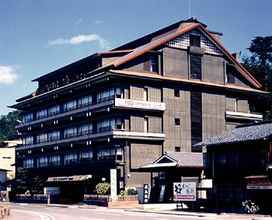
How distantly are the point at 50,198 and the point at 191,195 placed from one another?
3383cm

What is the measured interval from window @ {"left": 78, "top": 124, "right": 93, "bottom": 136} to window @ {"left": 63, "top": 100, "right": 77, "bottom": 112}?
12.6 ft

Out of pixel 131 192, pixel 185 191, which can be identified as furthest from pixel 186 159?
pixel 185 191

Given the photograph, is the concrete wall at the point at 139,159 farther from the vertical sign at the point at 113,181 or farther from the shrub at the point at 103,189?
the shrub at the point at 103,189

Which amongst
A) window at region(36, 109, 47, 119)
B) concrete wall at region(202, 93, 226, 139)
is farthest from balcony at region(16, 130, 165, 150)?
window at region(36, 109, 47, 119)

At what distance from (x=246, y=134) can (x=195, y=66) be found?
31528 millimetres

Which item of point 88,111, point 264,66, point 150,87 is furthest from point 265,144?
point 264,66

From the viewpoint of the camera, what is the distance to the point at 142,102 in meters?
73.0

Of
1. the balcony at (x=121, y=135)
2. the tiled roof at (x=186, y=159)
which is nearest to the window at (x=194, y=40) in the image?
the balcony at (x=121, y=135)

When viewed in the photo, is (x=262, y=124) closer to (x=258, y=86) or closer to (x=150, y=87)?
(x=150, y=87)

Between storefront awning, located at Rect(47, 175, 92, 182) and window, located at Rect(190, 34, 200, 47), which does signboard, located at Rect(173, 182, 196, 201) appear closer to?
storefront awning, located at Rect(47, 175, 92, 182)

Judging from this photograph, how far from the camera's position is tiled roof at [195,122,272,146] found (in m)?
47.7

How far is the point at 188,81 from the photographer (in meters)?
78.0

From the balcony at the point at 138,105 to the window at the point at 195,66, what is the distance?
→ 334 inches

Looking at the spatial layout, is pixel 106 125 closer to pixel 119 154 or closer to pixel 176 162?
pixel 119 154
